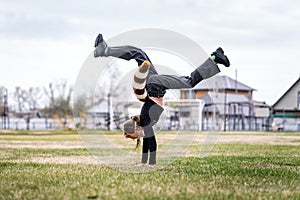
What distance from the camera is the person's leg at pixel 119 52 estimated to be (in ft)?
24.2

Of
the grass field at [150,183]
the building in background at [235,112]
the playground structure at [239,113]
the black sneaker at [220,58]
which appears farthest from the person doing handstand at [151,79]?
the playground structure at [239,113]

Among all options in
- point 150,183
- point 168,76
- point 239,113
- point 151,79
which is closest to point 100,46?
point 151,79

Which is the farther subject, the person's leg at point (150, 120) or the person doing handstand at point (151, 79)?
the person's leg at point (150, 120)

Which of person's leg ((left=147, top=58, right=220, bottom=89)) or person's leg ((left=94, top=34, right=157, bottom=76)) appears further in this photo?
person's leg ((left=94, top=34, right=157, bottom=76))

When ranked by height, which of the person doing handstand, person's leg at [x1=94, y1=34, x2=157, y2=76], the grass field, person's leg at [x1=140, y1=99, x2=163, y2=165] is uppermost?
person's leg at [x1=94, y1=34, x2=157, y2=76]

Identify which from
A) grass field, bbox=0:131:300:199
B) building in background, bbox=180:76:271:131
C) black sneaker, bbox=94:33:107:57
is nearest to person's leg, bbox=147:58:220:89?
black sneaker, bbox=94:33:107:57

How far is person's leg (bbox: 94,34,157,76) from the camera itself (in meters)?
7.39

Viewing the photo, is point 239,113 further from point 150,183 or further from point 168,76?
point 150,183

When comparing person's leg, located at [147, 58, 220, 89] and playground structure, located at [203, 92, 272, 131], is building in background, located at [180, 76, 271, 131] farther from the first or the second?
person's leg, located at [147, 58, 220, 89]

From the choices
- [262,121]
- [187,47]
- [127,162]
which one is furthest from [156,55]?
[262,121]

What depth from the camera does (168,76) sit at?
7.23m

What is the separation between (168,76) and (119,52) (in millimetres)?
772

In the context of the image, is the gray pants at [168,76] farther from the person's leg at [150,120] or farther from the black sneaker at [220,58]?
the person's leg at [150,120]

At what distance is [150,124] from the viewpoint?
24.3 ft
